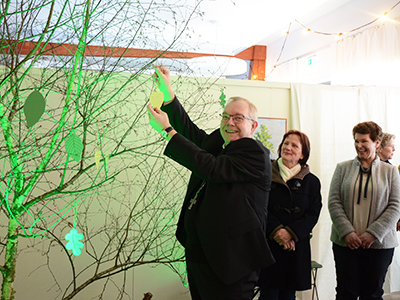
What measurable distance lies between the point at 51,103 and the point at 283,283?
98.5 inches

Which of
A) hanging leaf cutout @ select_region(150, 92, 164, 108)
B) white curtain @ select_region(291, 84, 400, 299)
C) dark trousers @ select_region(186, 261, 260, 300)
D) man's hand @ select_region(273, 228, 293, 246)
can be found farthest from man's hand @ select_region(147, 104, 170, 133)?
white curtain @ select_region(291, 84, 400, 299)

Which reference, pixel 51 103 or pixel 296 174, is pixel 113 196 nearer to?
pixel 51 103

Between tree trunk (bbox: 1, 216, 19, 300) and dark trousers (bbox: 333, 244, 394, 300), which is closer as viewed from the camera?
tree trunk (bbox: 1, 216, 19, 300)

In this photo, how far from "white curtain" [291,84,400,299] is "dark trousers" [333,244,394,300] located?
99 cm

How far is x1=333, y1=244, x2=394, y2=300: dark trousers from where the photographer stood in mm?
3010

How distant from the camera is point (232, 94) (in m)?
Answer: 4.04

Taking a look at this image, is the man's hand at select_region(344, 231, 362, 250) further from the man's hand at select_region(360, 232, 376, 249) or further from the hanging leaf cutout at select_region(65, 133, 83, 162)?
the hanging leaf cutout at select_region(65, 133, 83, 162)

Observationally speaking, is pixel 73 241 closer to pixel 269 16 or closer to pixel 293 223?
pixel 293 223

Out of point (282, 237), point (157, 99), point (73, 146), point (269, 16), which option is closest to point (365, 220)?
point (282, 237)

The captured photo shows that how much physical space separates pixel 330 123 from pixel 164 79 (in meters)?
2.80

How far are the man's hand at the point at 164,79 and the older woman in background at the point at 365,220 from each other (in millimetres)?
1813

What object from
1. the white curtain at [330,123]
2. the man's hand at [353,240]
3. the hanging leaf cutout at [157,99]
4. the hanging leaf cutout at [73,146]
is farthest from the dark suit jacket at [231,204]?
the white curtain at [330,123]

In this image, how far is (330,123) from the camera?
425cm

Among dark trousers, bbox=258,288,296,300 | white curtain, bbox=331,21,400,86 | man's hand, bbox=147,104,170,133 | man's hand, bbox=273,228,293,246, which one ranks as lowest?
dark trousers, bbox=258,288,296,300
